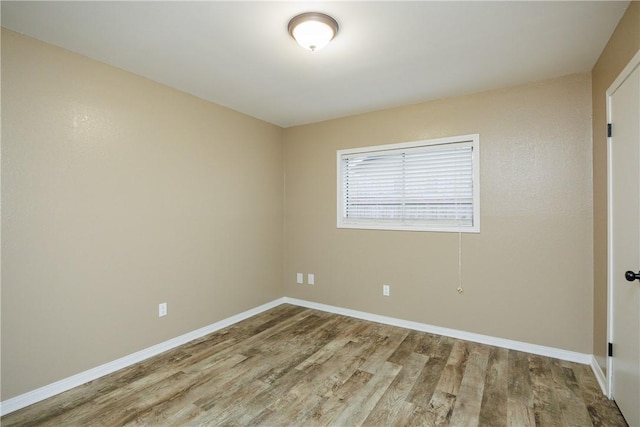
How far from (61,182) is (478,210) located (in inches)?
140

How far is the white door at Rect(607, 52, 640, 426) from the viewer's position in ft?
5.70

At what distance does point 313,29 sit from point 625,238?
2.33 metres

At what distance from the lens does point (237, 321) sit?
3.63 m

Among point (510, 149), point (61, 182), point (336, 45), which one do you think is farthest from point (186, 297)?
point (510, 149)

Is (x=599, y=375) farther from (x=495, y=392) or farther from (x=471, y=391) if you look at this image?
(x=471, y=391)

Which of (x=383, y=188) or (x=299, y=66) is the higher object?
(x=299, y=66)

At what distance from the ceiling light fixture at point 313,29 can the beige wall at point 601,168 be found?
1753 millimetres

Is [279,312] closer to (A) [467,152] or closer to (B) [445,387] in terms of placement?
(B) [445,387]


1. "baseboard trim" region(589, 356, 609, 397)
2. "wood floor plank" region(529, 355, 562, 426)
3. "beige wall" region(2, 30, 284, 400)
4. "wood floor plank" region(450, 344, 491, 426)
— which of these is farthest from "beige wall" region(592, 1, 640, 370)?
"beige wall" region(2, 30, 284, 400)

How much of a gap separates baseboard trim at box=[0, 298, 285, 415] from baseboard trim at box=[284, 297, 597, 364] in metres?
1.26

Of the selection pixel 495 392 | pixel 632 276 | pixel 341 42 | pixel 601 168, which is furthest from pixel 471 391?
pixel 341 42

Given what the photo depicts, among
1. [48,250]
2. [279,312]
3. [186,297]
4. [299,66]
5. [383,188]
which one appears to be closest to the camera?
[48,250]

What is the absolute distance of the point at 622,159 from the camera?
6.41 feet

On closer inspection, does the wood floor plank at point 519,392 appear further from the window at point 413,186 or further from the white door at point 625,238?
the window at point 413,186
